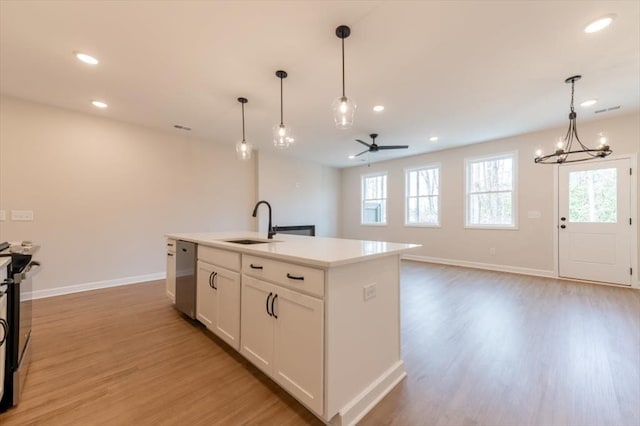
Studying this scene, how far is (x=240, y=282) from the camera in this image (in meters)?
1.95

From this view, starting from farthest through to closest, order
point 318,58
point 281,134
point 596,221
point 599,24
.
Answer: point 596,221, point 281,134, point 318,58, point 599,24

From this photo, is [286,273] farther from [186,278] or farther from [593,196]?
[593,196]

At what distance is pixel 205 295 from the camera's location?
95.4 inches

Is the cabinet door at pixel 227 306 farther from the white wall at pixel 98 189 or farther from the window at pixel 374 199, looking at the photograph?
the window at pixel 374 199

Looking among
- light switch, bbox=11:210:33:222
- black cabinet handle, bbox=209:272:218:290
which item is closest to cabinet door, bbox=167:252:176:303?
black cabinet handle, bbox=209:272:218:290

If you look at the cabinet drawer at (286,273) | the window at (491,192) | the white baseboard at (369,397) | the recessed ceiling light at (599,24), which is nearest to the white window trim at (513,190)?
the window at (491,192)

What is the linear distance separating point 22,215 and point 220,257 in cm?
343

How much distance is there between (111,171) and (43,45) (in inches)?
86.4

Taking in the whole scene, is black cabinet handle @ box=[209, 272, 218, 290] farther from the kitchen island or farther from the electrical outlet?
the electrical outlet

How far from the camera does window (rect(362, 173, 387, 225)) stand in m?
7.36

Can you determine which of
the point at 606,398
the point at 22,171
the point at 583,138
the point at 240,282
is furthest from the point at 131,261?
the point at 583,138

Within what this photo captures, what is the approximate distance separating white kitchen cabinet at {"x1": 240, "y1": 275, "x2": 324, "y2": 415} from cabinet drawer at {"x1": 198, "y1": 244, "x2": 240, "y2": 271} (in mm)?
186

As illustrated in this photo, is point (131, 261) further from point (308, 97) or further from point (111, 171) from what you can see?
point (308, 97)

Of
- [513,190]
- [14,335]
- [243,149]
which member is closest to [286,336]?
[14,335]
